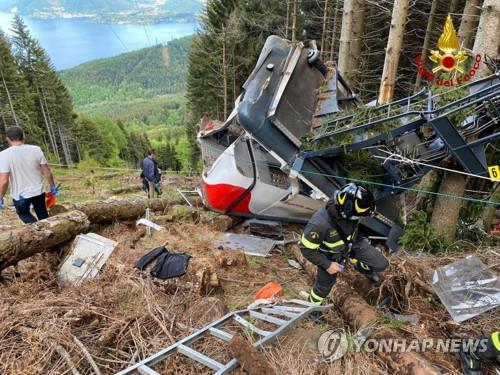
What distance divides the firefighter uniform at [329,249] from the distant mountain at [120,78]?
74.2 metres

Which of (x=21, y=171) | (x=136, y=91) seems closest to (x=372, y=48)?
(x=21, y=171)

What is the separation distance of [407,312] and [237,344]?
177cm

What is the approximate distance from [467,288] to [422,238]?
1.37m

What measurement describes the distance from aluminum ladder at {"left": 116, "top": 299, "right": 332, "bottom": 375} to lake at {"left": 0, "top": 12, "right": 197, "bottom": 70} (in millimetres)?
21292

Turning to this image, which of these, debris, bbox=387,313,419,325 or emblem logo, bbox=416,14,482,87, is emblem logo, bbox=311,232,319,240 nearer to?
debris, bbox=387,313,419,325

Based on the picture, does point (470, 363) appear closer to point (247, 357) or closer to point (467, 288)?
point (467, 288)

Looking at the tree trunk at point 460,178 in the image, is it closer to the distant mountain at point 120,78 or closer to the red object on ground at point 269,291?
the red object on ground at point 269,291

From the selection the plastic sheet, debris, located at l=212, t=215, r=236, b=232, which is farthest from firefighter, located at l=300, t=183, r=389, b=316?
debris, located at l=212, t=215, r=236, b=232

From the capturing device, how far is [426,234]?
13.7ft

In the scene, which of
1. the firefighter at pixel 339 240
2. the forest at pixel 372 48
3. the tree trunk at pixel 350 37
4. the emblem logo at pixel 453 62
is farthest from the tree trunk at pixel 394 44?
the firefighter at pixel 339 240

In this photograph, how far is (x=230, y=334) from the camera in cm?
263

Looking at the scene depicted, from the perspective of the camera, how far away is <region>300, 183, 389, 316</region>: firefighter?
283cm

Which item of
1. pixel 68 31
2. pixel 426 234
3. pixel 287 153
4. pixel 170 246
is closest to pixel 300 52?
pixel 287 153

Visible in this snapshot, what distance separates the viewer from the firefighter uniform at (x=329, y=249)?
119 inches
